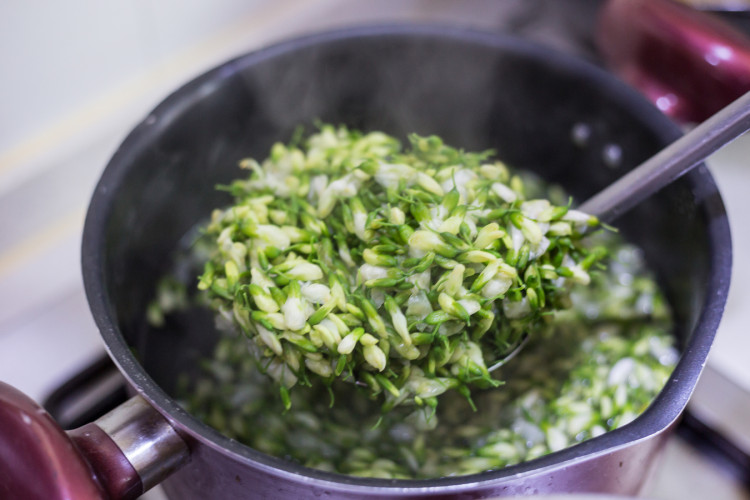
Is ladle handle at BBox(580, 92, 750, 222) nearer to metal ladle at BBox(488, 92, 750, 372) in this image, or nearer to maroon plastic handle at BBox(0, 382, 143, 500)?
metal ladle at BBox(488, 92, 750, 372)

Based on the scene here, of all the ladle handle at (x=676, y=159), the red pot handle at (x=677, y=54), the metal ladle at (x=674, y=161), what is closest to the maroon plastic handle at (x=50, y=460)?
the metal ladle at (x=674, y=161)

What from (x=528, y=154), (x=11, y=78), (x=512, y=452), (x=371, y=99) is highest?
(x=11, y=78)

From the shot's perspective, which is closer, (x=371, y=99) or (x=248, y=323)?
(x=248, y=323)

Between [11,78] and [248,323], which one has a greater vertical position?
[11,78]

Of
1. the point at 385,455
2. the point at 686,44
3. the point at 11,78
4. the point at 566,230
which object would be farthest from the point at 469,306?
the point at 11,78

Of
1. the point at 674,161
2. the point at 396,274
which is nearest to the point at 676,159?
the point at 674,161

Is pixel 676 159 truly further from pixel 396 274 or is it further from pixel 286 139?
pixel 286 139

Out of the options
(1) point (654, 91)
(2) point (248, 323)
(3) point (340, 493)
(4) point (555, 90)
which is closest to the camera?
(3) point (340, 493)

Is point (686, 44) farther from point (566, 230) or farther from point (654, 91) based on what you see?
point (566, 230)
